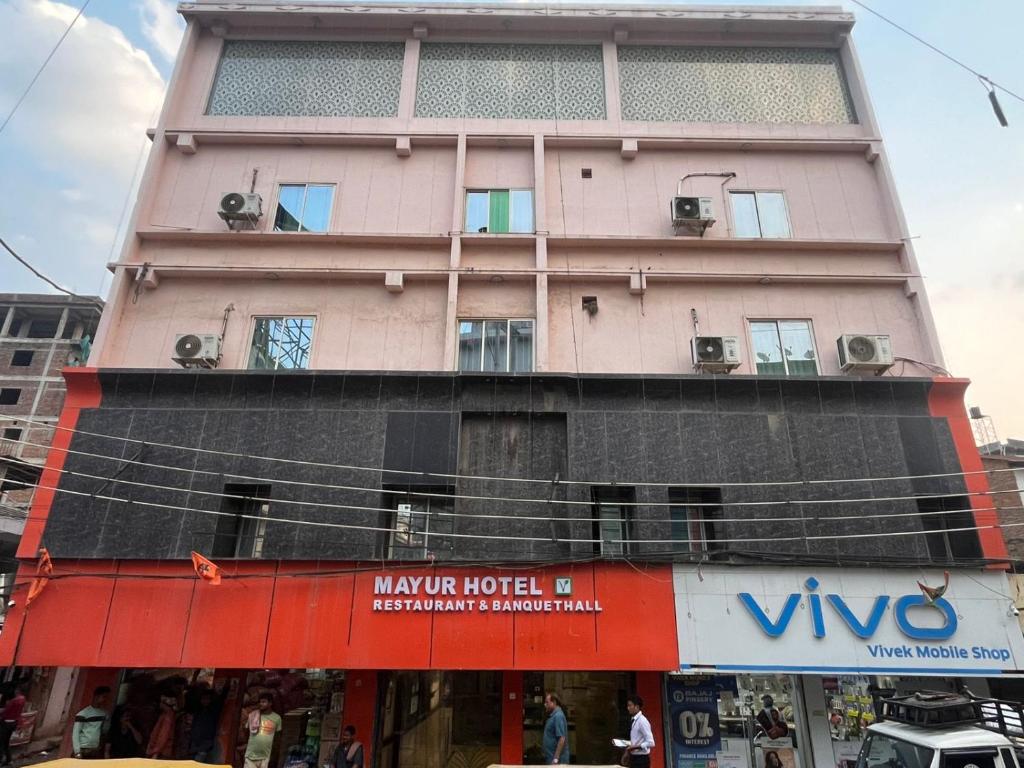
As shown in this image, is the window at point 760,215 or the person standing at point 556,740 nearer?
the person standing at point 556,740

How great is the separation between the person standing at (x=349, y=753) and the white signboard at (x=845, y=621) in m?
5.55

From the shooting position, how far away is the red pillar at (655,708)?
997 centimetres

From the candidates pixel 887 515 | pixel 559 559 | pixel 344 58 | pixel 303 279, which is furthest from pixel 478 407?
pixel 344 58

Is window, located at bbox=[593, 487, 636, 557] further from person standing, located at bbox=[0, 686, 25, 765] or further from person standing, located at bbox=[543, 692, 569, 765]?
person standing, located at bbox=[0, 686, 25, 765]

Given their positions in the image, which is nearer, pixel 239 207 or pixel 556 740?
pixel 556 740

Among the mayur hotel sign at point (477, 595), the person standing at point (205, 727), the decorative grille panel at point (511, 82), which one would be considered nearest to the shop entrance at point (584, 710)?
the mayur hotel sign at point (477, 595)

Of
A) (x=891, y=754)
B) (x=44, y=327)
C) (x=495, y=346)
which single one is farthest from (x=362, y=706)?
(x=44, y=327)

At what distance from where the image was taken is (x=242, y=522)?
36.5 ft

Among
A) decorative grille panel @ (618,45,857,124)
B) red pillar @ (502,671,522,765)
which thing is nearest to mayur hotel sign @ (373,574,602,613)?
red pillar @ (502,671,522,765)

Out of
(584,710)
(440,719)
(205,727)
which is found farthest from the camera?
(440,719)

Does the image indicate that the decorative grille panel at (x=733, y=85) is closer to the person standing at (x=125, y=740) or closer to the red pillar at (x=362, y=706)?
the red pillar at (x=362, y=706)

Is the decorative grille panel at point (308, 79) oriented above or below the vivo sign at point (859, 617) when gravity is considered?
above

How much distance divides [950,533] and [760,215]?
7.67m

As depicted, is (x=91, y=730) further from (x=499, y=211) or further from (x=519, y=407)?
(x=499, y=211)
